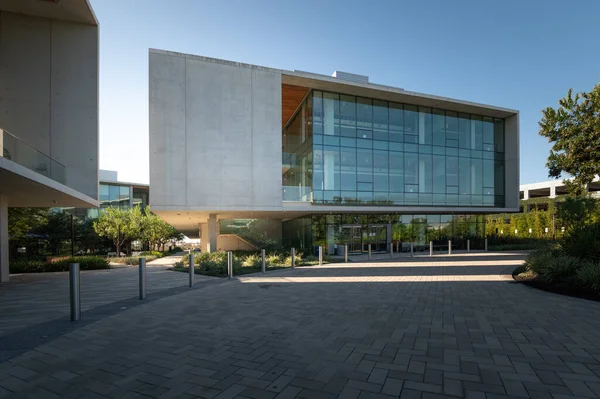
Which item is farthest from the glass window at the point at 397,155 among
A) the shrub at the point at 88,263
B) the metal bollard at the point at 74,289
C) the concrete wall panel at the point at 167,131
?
the metal bollard at the point at 74,289

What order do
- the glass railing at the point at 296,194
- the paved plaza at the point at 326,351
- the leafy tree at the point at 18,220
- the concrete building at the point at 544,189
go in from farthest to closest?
the concrete building at the point at 544,189
the glass railing at the point at 296,194
the leafy tree at the point at 18,220
the paved plaza at the point at 326,351

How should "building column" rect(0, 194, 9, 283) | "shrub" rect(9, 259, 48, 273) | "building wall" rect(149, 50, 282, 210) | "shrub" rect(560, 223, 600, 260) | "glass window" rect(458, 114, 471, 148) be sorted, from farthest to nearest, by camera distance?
"glass window" rect(458, 114, 471, 148) → "building wall" rect(149, 50, 282, 210) → "shrub" rect(9, 259, 48, 273) → "building column" rect(0, 194, 9, 283) → "shrub" rect(560, 223, 600, 260)

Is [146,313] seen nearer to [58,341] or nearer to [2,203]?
[58,341]

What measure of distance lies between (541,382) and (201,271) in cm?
1402

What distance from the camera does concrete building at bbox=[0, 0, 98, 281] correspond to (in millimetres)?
14875

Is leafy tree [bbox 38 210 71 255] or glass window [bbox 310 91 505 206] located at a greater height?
glass window [bbox 310 91 505 206]

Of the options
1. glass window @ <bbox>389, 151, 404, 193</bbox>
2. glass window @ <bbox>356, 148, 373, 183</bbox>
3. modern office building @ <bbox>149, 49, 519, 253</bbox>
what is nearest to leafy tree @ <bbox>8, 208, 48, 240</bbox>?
modern office building @ <bbox>149, 49, 519, 253</bbox>

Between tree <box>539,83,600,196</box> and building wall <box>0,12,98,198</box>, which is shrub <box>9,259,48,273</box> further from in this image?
tree <box>539,83,600,196</box>

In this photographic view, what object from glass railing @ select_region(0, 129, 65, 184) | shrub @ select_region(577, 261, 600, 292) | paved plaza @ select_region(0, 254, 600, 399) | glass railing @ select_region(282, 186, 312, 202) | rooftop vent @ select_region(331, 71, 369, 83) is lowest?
paved plaza @ select_region(0, 254, 600, 399)

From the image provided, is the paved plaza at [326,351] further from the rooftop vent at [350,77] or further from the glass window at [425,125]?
the glass window at [425,125]

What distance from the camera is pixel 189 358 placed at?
4715 millimetres

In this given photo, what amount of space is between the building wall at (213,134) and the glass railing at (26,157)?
242 inches

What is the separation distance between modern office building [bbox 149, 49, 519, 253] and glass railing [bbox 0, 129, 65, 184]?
625 centimetres

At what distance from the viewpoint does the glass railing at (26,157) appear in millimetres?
9454
